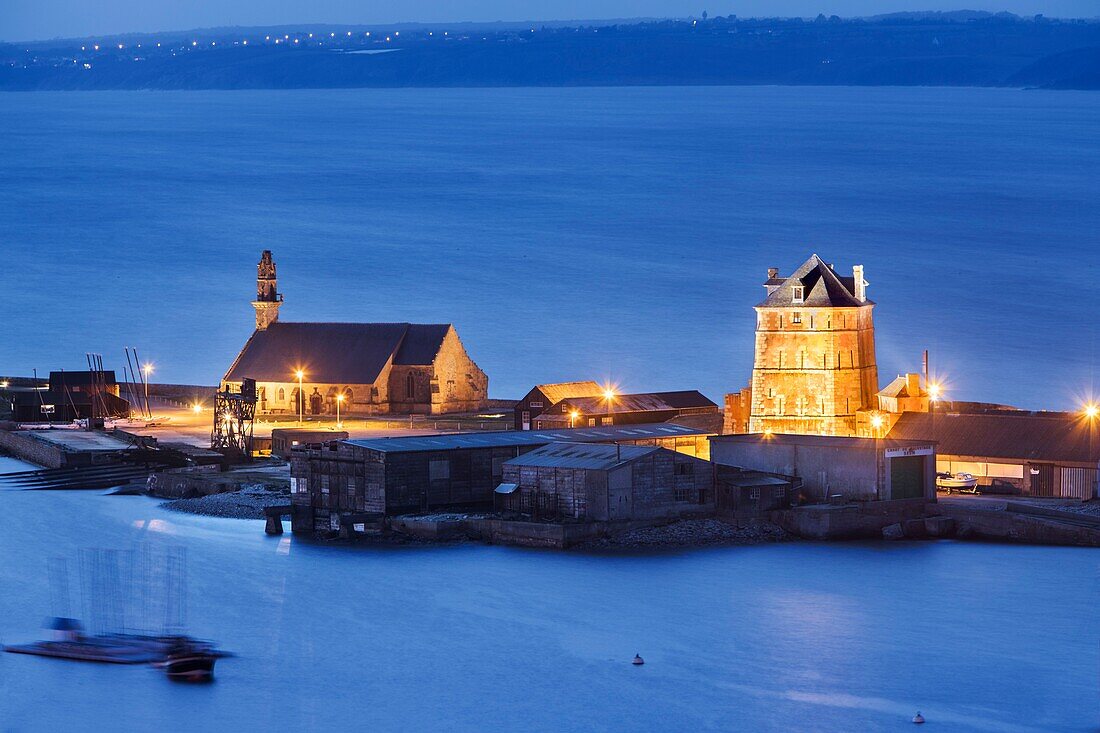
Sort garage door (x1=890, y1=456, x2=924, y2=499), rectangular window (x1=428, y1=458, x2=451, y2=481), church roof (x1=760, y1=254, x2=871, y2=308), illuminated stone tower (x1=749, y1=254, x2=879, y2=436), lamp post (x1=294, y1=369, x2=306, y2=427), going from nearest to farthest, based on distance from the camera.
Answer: rectangular window (x1=428, y1=458, x2=451, y2=481), garage door (x1=890, y1=456, x2=924, y2=499), illuminated stone tower (x1=749, y1=254, x2=879, y2=436), church roof (x1=760, y1=254, x2=871, y2=308), lamp post (x1=294, y1=369, x2=306, y2=427)

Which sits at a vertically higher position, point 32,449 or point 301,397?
point 301,397

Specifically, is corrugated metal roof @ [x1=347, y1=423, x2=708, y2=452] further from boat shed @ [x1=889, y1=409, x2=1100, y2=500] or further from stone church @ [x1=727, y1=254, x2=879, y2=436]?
boat shed @ [x1=889, y1=409, x2=1100, y2=500]

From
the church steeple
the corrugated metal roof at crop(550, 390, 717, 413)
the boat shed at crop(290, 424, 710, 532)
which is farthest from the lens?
the church steeple

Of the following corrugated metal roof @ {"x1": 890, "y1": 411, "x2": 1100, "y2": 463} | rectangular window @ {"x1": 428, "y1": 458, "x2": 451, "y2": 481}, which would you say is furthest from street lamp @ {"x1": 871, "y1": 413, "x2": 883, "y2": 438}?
rectangular window @ {"x1": 428, "y1": 458, "x2": 451, "y2": 481}

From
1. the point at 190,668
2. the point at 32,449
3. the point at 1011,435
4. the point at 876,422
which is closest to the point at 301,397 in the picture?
the point at 32,449

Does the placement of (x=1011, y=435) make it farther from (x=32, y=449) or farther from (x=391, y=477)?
(x=32, y=449)

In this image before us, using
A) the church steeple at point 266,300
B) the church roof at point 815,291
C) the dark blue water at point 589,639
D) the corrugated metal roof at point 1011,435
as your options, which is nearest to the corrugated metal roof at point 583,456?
the dark blue water at point 589,639

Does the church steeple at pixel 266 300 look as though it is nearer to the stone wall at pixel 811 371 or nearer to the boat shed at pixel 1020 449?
the stone wall at pixel 811 371

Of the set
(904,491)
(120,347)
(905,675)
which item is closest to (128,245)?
(120,347)
